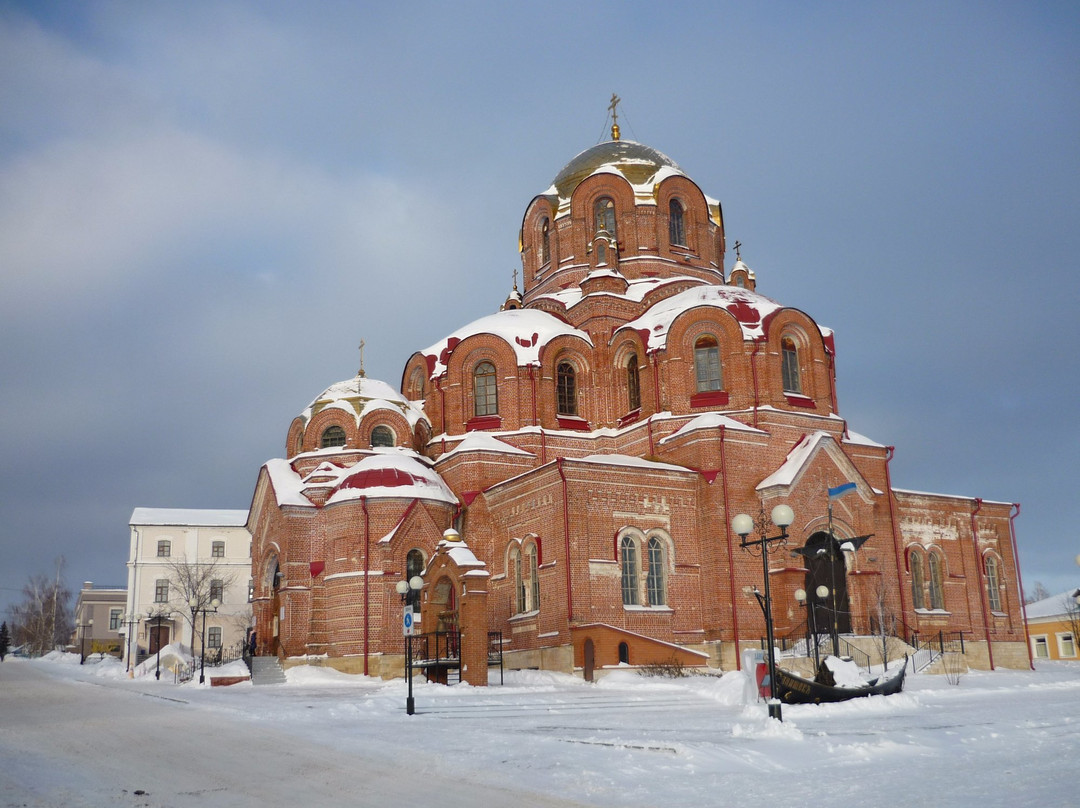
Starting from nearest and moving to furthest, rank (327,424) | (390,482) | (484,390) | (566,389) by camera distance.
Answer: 1. (390,482)
2. (327,424)
3. (484,390)
4. (566,389)

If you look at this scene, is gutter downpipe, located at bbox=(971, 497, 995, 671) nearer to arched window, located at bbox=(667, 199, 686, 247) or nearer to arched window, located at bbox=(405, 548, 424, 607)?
arched window, located at bbox=(667, 199, 686, 247)

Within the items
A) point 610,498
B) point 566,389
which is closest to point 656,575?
point 610,498

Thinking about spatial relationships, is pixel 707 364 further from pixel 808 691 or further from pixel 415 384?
pixel 808 691

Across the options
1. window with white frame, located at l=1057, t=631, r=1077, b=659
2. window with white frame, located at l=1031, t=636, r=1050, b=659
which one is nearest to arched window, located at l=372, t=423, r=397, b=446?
window with white frame, located at l=1057, t=631, r=1077, b=659

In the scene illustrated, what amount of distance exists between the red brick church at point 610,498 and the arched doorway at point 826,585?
66mm

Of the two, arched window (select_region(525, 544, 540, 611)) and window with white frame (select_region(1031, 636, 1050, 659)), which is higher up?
arched window (select_region(525, 544, 540, 611))

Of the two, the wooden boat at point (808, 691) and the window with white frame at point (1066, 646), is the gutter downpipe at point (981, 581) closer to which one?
the wooden boat at point (808, 691)

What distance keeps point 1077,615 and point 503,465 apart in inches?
1222

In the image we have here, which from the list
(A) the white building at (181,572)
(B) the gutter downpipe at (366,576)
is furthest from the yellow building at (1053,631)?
(A) the white building at (181,572)

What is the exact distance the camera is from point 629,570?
28125mm

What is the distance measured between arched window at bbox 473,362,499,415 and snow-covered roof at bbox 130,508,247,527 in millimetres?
33098

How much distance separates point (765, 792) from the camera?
9438 mm

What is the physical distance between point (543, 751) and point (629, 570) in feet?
53.8

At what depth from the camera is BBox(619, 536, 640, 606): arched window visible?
27.9m
